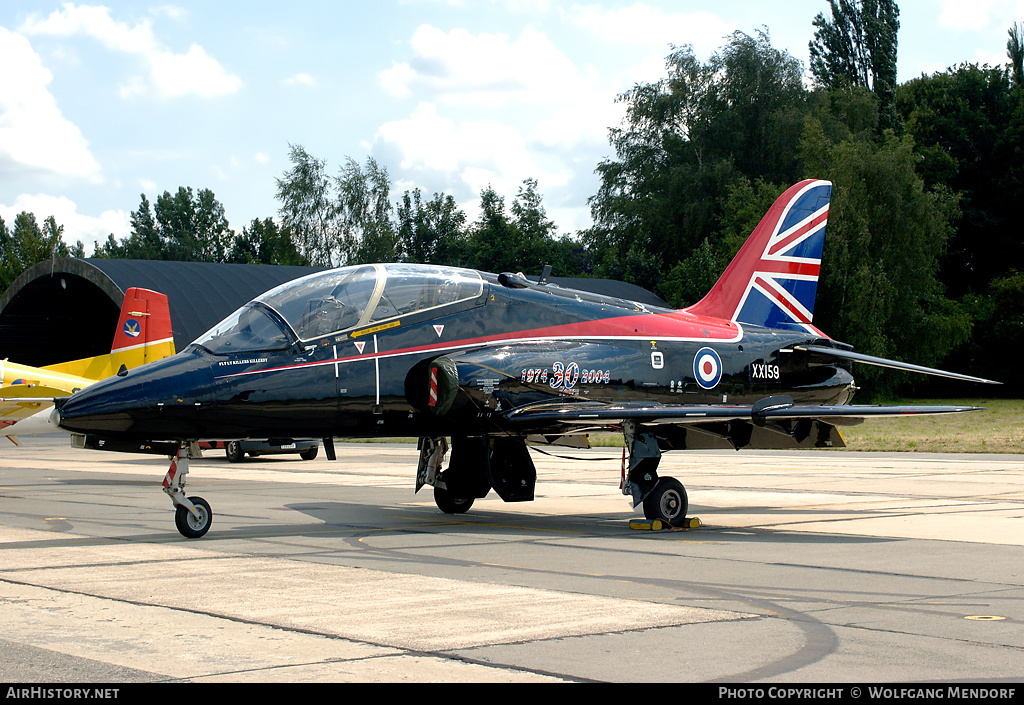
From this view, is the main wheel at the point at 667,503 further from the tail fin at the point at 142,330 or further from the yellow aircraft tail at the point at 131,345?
the tail fin at the point at 142,330

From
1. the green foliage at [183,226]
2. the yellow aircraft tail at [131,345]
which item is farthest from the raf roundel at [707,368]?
the green foliage at [183,226]

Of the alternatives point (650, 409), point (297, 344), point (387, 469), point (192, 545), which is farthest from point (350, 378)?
point (387, 469)

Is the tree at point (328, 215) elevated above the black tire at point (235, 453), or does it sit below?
above

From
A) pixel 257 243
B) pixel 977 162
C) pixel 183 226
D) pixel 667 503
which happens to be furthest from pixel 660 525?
pixel 183 226

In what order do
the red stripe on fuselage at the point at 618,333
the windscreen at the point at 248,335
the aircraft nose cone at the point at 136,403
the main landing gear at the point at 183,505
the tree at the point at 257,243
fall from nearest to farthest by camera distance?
1. the aircraft nose cone at the point at 136,403
2. the main landing gear at the point at 183,505
3. the windscreen at the point at 248,335
4. the red stripe on fuselage at the point at 618,333
5. the tree at the point at 257,243

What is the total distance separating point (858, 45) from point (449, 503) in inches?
2633

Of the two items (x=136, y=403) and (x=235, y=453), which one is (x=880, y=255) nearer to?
(x=235, y=453)

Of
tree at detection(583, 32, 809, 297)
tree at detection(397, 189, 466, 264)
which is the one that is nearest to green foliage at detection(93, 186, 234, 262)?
tree at detection(397, 189, 466, 264)

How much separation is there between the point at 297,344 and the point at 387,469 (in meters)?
12.3

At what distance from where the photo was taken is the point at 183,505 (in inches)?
419

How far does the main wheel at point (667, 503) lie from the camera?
11.8 metres

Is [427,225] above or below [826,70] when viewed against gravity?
below
